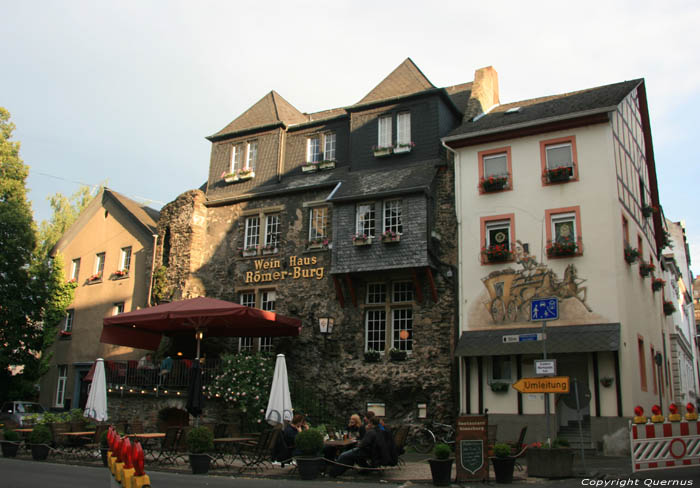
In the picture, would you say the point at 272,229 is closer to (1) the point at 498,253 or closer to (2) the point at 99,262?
(1) the point at 498,253

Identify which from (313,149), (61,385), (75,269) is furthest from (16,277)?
(313,149)

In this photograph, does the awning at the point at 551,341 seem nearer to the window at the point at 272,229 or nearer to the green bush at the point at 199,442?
the green bush at the point at 199,442

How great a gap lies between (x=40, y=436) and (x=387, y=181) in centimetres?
1236

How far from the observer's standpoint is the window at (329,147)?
976 inches

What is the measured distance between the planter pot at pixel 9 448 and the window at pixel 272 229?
33.2 ft

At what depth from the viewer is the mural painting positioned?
18.4 meters

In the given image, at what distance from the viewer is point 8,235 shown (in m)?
29.6

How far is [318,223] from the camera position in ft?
76.4

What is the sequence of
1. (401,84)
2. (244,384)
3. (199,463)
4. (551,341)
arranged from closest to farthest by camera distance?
1. (199,463)
2. (551,341)
3. (244,384)
4. (401,84)

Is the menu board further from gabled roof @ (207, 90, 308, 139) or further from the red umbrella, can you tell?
gabled roof @ (207, 90, 308, 139)

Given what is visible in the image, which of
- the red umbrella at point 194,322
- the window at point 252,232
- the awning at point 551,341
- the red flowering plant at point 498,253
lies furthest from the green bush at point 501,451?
the window at point 252,232

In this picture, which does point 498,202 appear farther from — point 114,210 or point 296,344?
point 114,210

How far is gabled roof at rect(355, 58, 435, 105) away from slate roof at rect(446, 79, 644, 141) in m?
2.22

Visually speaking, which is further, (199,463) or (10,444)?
(10,444)
